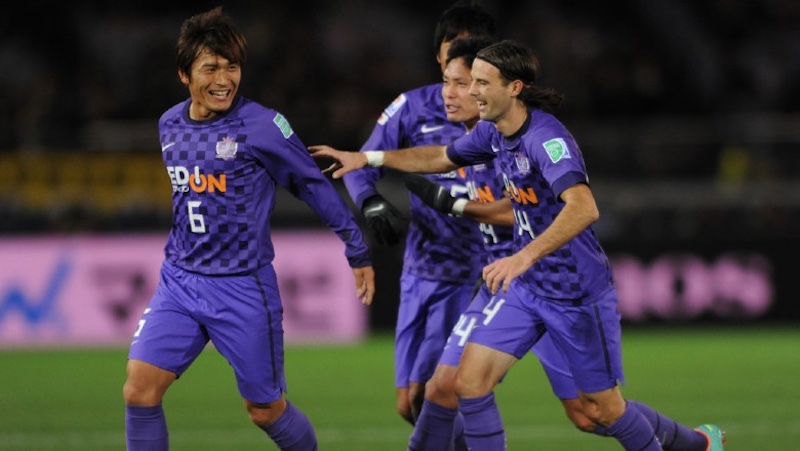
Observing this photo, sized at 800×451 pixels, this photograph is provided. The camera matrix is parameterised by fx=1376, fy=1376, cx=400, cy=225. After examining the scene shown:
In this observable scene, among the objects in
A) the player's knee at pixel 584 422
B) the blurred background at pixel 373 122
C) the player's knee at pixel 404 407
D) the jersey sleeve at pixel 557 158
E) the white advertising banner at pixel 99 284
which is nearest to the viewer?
the jersey sleeve at pixel 557 158

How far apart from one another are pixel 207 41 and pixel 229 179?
594 mm

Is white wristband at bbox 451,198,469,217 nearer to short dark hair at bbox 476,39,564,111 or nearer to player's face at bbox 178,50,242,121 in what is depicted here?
short dark hair at bbox 476,39,564,111

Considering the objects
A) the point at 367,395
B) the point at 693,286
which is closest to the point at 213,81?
the point at 367,395

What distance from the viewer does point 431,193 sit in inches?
264

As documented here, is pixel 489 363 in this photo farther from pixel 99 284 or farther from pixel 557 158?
pixel 99 284

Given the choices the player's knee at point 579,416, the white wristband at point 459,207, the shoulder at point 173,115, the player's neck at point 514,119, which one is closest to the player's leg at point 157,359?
the shoulder at point 173,115

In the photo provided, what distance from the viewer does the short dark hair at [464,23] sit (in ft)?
23.3

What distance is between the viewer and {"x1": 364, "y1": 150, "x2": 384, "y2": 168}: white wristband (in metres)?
6.73

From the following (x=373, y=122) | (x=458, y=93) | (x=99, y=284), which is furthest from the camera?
(x=373, y=122)

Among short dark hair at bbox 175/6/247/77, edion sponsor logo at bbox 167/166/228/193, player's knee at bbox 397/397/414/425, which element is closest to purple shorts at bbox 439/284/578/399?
player's knee at bbox 397/397/414/425

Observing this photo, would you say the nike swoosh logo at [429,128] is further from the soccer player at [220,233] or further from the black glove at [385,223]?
the soccer player at [220,233]

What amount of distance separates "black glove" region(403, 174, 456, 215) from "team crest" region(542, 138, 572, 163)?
0.92 metres

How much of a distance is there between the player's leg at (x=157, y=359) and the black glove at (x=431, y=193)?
4.43 ft

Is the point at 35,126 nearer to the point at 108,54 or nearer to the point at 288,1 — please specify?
the point at 108,54
